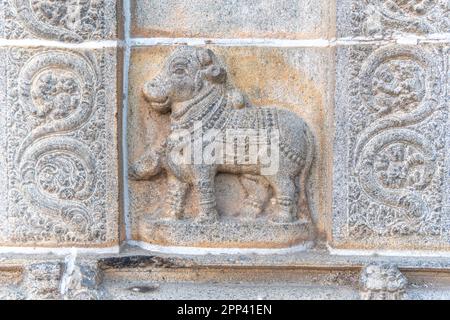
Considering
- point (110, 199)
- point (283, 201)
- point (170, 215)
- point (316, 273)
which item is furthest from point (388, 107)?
point (110, 199)

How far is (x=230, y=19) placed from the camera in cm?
296

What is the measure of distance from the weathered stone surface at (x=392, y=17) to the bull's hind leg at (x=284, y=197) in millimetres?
690

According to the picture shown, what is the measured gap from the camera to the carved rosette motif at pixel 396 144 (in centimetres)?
283

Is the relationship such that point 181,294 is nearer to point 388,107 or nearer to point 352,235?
point 352,235

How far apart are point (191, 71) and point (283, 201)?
70 centimetres

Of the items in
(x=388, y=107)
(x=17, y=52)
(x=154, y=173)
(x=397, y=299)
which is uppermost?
(x=17, y=52)

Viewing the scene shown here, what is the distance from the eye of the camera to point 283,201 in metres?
2.90

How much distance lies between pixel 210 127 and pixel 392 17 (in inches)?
35.9

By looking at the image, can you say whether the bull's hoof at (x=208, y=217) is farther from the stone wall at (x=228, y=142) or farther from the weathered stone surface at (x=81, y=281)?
the weathered stone surface at (x=81, y=281)

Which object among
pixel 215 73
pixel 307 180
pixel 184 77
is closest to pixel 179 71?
pixel 184 77

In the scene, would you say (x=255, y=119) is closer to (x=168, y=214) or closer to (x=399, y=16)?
(x=168, y=214)

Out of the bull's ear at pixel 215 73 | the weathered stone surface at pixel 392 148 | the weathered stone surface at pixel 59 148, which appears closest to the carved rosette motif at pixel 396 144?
the weathered stone surface at pixel 392 148

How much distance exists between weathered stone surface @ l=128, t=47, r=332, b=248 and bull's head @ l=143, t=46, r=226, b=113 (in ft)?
0.28

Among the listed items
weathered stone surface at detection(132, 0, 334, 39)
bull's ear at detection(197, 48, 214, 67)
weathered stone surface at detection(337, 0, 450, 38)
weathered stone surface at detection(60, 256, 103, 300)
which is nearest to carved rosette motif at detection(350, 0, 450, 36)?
weathered stone surface at detection(337, 0, 450, 38)
